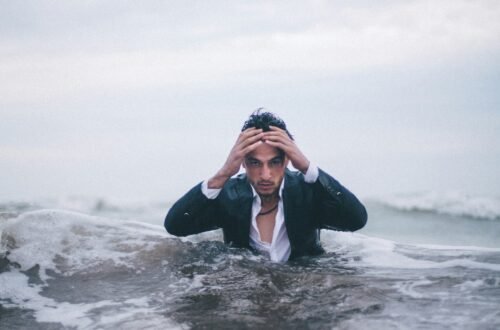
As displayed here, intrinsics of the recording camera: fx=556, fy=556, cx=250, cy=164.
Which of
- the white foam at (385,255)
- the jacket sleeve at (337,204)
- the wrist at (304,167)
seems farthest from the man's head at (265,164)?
the white foam at (385,255)

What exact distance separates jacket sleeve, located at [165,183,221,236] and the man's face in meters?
0.46

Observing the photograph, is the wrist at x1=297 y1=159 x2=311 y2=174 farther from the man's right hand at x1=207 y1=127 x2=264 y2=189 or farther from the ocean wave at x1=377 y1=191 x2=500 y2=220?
the ocean wave at x1=377 y1=191 x2=500 y2=220

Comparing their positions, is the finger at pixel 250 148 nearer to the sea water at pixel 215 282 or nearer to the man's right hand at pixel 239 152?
the man's right hand at pixel 239 152

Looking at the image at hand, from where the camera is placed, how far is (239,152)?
471 centimetres

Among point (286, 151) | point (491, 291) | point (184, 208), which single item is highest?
point (286, 151)

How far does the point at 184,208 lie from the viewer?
195 inches

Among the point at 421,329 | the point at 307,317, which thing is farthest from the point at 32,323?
the point at 421,329

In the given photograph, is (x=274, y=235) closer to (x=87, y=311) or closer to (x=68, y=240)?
(x=87, y=311)

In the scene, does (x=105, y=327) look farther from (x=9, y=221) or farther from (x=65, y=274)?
(x=9, y=221)

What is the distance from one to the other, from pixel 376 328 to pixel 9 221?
431cm

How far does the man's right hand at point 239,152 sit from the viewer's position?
184 inches

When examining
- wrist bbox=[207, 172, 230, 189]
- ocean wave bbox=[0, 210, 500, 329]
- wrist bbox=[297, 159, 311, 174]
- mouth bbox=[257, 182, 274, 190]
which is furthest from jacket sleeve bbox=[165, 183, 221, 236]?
wrist bbox=[297, 159, 311, 174]

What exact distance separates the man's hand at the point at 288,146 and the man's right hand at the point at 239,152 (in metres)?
0.08

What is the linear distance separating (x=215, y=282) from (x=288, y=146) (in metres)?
1.29
